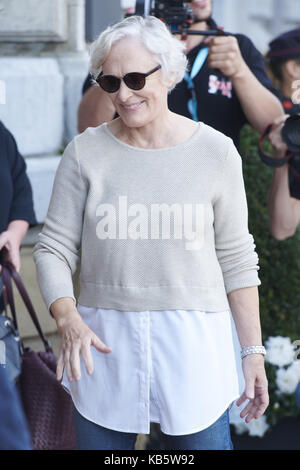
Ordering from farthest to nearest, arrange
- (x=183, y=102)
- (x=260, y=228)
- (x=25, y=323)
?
(x=260, y=228)
(x=25, y=323)
(x=183, y=102)

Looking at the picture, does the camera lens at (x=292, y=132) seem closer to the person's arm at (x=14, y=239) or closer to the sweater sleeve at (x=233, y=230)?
the sweater sleeve at (x=233, y=230)

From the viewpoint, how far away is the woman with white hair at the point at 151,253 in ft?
6.12

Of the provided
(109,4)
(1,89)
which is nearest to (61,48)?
(109,4)

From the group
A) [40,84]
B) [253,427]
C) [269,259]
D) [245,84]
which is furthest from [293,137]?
[253,427]

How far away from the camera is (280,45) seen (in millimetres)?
3088

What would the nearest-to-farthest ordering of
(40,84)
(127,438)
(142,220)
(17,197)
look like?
(142,220) < (127,438) < (17,197) < (40,84)

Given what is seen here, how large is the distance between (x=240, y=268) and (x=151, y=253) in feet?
0.80

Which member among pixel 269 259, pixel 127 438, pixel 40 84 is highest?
pixel 40 84

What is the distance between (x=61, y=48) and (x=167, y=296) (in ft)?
7.58

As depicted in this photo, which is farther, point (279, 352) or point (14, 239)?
point (279, 352)

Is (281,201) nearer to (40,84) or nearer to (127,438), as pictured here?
(127,438)

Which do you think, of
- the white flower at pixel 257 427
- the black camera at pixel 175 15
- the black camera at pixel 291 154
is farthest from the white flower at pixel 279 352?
the black camera at pixel 175 15

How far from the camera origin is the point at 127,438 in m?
2.02

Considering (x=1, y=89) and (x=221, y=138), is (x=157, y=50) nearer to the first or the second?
(x=221, y=138)
